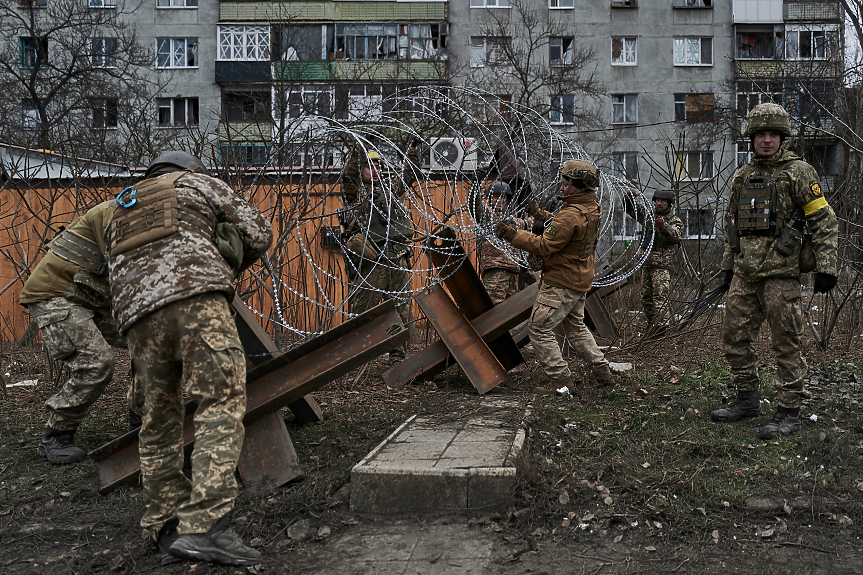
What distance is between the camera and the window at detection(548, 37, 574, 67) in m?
32.8

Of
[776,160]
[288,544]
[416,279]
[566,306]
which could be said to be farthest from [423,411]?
[416,279]

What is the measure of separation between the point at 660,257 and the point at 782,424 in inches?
176

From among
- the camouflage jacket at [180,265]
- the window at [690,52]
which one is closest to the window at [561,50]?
the window at [690,52]

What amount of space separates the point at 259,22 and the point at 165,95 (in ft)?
17.6

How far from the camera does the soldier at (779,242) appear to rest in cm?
475

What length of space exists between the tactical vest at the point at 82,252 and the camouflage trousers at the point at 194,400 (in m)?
1.55

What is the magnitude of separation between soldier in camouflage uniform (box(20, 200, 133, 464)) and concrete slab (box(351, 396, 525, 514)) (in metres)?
1.93

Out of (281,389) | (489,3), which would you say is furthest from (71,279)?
(489,3)

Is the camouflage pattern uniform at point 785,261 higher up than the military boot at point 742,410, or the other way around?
the camouflage pattern uniform at point 785,261

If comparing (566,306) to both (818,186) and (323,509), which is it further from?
(323,509)

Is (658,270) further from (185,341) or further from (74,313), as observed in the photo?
(185,341)

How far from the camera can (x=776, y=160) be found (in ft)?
16.2

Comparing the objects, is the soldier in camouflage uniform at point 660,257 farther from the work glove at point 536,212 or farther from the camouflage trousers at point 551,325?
the camouflage trousers at point 551,325

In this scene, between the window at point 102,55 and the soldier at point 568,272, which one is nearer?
the soldier at point 568,272
